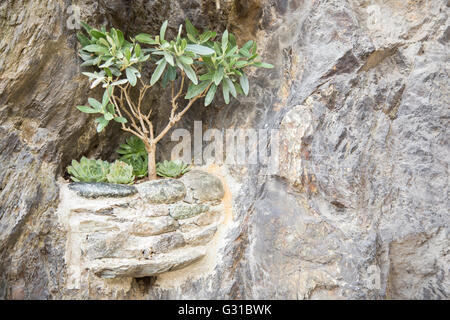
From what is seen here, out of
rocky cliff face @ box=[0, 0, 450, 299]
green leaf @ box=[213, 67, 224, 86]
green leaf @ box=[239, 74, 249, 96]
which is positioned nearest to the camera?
rocky cliff face @ box=[0, 0, 450, 299]

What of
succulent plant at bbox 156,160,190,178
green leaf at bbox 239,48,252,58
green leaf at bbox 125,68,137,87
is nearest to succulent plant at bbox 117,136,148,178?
succulent plant at bbox 156,160,190,178

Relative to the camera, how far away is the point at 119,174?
258 centimetres

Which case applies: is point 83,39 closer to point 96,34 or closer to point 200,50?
point 96,34

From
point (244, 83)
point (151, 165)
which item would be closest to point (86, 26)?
point (151, 165)

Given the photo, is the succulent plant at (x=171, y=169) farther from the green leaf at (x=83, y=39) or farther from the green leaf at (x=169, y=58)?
the green leaf at (x=83, y=39)

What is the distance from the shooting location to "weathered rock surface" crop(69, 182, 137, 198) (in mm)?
2406

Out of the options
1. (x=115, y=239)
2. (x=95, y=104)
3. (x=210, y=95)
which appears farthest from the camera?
(x=210, y=95)

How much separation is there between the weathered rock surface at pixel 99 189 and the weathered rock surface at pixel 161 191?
10cm

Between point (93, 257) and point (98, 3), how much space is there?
6.44 ft

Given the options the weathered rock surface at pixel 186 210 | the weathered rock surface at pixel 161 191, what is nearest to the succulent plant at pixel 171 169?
the weathered rock surface at pixel 161 191

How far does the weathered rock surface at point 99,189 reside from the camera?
2406 mm

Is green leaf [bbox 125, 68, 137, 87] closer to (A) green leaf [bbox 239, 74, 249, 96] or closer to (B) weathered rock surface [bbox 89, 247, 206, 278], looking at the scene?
(A) green leaf [bbox 239, 74, 249, 96]

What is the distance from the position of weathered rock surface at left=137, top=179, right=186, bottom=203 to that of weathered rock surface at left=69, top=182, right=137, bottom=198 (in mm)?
101

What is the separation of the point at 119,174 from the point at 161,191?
360mm
